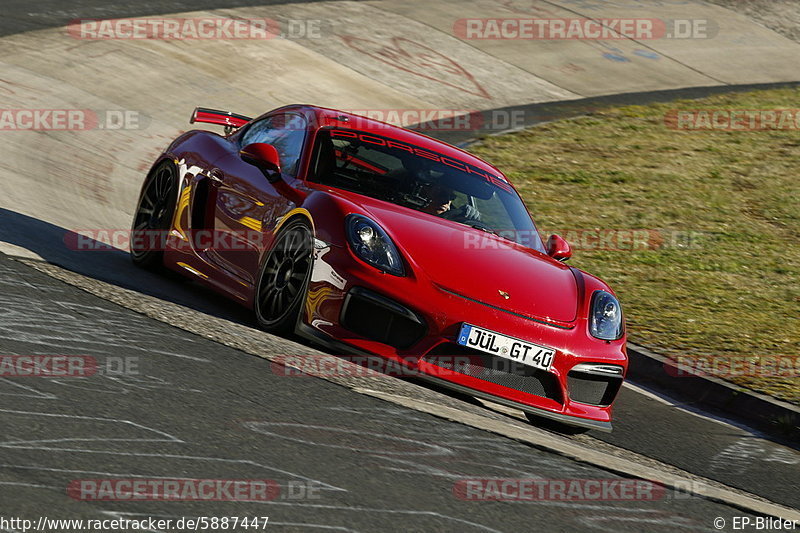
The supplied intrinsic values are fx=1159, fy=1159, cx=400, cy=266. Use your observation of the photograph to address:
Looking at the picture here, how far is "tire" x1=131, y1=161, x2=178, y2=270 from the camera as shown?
8.07 meters

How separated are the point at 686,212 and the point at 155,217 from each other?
668 centimetres

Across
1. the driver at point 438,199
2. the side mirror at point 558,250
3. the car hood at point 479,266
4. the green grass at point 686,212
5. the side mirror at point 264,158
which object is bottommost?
the green grass at point 686,212

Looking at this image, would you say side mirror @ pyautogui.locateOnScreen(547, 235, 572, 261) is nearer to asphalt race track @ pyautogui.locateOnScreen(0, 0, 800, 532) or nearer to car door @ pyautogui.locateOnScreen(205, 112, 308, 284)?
asphalt race track @ pyautogui.locateOnScreen(0, 0, 800, 532)

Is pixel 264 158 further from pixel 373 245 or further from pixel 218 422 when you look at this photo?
pixel 218 422

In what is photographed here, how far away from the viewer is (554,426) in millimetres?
6500

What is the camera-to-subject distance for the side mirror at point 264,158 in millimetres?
7008

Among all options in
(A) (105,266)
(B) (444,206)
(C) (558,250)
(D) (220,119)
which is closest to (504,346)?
(B) (444,206)

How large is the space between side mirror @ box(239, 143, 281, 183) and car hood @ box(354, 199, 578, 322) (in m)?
0.72

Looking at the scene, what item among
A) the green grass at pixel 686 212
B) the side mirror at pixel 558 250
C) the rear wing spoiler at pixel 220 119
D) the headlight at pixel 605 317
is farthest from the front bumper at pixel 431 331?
the rear wing spoiler at pixel 220 119

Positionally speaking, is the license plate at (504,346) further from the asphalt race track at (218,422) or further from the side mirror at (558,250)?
the side mirror at (558,250)

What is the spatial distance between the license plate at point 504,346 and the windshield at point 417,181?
128 centimetres

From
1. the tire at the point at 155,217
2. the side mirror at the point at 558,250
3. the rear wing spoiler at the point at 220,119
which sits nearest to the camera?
the side mirror at the point at 558,250

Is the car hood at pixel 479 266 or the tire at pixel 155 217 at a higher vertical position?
the car hood at pixel 479 266

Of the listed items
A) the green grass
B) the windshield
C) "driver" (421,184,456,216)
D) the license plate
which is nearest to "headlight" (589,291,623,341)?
the license plate
